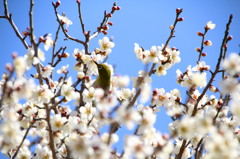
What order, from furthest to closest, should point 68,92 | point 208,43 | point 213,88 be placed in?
point 208,43 < point 213,88 < point 68,92

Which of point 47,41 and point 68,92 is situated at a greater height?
point 47,41

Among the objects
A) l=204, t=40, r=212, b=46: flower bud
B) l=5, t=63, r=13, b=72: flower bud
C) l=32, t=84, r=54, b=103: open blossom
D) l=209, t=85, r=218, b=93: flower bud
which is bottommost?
l=5, t=63, r=13, b=72: flower bud

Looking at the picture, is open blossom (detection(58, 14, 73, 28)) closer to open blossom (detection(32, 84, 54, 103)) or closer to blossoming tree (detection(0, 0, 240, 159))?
blossoming tree (detection(0, 0, 240, 159))

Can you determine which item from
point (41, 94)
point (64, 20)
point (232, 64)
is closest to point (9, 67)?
A: point (41, 94)

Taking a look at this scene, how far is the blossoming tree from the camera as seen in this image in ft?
5.30

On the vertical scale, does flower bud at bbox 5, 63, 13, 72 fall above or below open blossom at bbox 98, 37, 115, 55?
below

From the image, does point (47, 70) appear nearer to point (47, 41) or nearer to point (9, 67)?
point (47, 41)

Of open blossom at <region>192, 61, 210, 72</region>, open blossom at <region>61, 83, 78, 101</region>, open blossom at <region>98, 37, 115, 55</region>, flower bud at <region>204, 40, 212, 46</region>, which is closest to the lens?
open blossom at <region>61, 83, 78, 101</region>

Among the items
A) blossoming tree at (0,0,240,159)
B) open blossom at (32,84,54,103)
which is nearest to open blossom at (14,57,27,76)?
blossoming tree at (0,0,240,159)

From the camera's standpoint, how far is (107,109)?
5.17 feet

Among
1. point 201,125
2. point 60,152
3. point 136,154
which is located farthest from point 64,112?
point 201,125

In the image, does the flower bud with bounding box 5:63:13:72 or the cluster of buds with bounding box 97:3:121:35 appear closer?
the flower bud with bounding box 5:63:13:72

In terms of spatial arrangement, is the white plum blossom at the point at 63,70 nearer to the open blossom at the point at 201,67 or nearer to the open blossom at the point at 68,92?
the open blossom at the point at 68,92

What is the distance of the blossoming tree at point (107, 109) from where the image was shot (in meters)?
1.62
